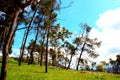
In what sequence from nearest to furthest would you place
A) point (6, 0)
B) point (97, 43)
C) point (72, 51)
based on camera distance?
point (6, 0) → point (97, 43) → point (72, 51)

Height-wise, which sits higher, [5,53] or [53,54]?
[53,54]

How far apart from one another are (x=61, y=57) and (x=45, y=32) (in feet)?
188

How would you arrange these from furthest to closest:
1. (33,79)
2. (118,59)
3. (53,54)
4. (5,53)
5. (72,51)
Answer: (118,59)
(53,54)
(72,51)
(33,79)
(5,53)

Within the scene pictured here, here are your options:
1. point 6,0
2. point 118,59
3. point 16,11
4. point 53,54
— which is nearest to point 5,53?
point 16,11

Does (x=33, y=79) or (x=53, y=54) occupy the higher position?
(x=53, y=54)

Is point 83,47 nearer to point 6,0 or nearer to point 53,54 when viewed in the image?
point 53,54

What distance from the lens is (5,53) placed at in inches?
A: 776

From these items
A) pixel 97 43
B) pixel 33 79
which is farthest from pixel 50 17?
pixel 97 43

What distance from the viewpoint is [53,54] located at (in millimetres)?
101938

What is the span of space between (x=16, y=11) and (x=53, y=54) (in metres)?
81.8

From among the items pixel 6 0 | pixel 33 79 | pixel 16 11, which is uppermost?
pixel 6 0

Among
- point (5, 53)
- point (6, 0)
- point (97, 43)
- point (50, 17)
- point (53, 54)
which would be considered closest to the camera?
point (5, 53)

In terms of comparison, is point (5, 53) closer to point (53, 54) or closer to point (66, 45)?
point (66, 45)

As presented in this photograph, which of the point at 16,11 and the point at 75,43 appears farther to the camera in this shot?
the point at 75,43
